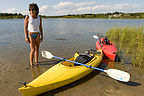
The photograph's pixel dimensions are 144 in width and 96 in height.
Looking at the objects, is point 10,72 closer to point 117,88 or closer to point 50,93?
point 50,93

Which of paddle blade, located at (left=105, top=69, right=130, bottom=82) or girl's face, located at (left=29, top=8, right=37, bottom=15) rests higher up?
girl's face, located at (left=29, top=8, right=37, bottom=15)

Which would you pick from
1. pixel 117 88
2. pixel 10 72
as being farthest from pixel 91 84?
pixel 10 72

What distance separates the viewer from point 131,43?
281 inches

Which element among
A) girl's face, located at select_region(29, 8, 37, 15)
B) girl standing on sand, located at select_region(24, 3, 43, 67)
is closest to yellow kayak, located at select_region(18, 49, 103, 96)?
girl standing on sand, located at select_region(24, 3, 43, 67)

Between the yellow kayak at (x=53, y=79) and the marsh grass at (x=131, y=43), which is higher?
the marsh grass at (x=131, y=43)

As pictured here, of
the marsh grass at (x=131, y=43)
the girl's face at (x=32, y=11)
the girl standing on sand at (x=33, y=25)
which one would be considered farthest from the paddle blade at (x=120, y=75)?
the girl's face at (x=32, y=11)

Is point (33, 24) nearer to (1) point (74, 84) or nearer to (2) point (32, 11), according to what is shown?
(2) point (32, 11)

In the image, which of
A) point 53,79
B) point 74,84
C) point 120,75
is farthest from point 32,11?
point 120,75

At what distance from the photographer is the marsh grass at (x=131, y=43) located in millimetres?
4883

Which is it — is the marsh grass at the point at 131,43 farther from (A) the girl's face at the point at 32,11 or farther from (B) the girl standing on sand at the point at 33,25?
(A) the girl's face at the point at 32,11

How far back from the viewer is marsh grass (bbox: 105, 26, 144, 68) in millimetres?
4883

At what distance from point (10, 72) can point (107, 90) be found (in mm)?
3508

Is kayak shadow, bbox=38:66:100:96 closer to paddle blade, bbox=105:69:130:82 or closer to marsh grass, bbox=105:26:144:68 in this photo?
paddle blade, bbox=105:69:130:82

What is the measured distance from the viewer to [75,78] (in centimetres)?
340
